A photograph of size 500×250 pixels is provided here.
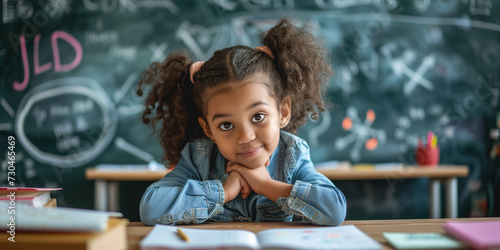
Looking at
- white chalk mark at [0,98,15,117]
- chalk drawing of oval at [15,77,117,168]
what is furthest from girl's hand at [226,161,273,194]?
white chalk mark at [0,98,15,117]

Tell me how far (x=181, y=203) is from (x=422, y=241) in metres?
0.55

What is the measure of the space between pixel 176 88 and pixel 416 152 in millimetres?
2073

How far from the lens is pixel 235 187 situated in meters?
1.08

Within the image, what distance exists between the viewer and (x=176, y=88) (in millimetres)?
1292

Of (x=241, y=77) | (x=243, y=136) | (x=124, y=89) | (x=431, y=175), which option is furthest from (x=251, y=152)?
(x=124, y=89)

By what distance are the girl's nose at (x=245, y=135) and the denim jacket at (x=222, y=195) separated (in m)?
0.14

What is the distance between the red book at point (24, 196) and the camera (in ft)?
2.67

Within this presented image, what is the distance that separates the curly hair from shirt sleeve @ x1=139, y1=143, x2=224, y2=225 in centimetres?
22

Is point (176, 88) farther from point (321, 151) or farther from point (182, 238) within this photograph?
point (321, 151)

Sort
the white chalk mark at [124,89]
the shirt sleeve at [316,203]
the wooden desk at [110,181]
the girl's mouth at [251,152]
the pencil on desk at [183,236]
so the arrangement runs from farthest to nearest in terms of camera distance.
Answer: the white chalk mark at [124,89] < the wooden desk at [110,181] < the girl's mouth at [251,152] < the shirt sleeve at [316,203] < the pencil on desk at [183,236]

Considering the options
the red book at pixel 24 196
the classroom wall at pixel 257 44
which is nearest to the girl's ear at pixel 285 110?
the red book at pixel 24 196

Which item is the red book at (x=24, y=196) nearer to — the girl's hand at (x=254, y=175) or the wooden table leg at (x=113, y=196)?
the girl's hand at (x=254, y=175)

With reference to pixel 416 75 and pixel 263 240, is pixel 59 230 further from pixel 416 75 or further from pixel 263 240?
pixel 416 75

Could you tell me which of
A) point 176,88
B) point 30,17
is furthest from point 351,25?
point 30,17
